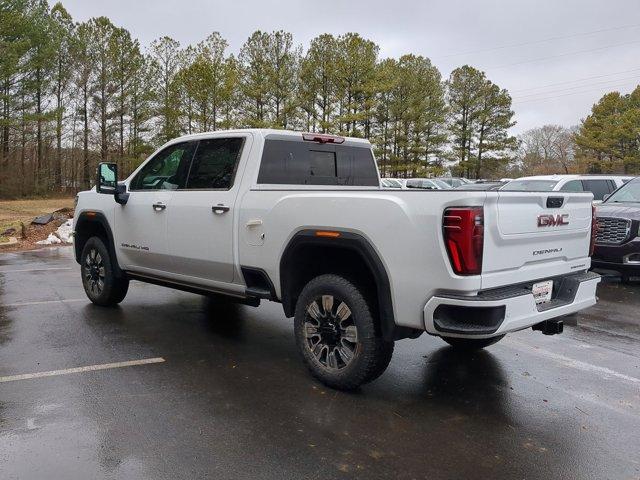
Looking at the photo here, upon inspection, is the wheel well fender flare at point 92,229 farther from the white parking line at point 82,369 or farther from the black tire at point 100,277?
the white parking line at point 82,369

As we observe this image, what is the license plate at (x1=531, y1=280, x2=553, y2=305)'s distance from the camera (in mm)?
3801

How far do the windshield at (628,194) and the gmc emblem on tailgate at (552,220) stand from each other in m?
6.62

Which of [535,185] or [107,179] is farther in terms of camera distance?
[535,185]

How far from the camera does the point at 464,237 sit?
331cm

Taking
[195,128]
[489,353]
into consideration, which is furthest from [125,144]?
[489,353]

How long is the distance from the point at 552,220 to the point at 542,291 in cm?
51

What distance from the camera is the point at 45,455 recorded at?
10.2ft

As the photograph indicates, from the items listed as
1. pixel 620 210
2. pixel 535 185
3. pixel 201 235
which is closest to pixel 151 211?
pixel 201 235

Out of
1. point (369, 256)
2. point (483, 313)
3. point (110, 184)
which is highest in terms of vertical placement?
point (110, 184)

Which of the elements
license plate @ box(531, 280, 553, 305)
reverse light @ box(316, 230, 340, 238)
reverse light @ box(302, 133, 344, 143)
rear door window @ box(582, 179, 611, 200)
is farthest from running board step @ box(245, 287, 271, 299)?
rear door window @ box(582, 179, 611, 200)

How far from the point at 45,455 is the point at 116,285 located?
3.59 metres

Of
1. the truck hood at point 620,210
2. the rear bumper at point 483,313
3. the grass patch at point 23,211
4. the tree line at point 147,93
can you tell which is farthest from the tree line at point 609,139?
the rear bumper at point 483,313

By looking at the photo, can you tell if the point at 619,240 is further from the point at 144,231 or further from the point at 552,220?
the point at 144,231

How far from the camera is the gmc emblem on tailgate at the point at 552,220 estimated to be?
3.79 m
